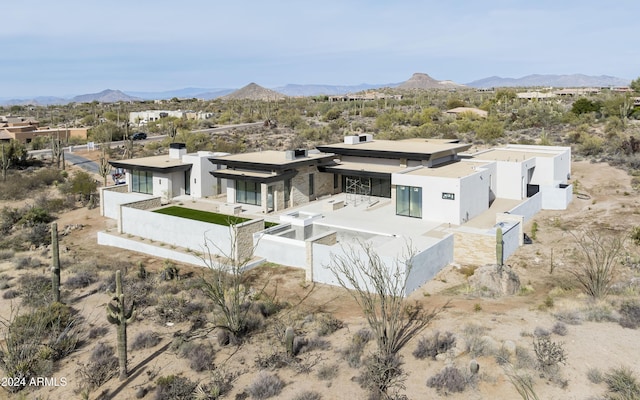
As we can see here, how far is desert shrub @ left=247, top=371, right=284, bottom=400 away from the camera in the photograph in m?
14.7

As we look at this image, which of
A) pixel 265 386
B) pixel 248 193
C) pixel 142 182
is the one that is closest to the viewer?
pixel 265 386

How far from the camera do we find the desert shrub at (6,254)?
28.1 meters

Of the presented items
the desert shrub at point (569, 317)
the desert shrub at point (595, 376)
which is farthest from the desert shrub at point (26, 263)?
the desert shrub at point (595, 376)

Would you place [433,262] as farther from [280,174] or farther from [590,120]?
[590,120]

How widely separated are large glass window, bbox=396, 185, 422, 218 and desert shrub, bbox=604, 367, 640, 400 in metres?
16.6

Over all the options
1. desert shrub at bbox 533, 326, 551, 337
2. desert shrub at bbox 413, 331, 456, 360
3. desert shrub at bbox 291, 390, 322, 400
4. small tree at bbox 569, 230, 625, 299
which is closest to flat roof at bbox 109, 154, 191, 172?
desert shrub at bbox 413, 331, 456, 360

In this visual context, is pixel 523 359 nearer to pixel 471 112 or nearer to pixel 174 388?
pixel 174 388

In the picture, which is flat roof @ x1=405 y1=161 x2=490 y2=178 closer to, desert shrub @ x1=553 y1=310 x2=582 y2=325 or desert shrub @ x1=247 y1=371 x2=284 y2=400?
desert shrub @ x1=553 y1=310 x2=582 y2=325

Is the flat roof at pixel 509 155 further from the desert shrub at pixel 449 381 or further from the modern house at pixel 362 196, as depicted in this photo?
the desert shrub at pixel 449 381

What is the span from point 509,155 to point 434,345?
29088mm

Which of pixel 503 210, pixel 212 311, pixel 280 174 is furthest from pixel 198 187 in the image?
pixel 503 210

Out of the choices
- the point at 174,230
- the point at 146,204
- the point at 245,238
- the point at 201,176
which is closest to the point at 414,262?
the point at 245,238

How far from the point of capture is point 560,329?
17.4m

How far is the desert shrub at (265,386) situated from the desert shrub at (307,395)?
617 millimetres
